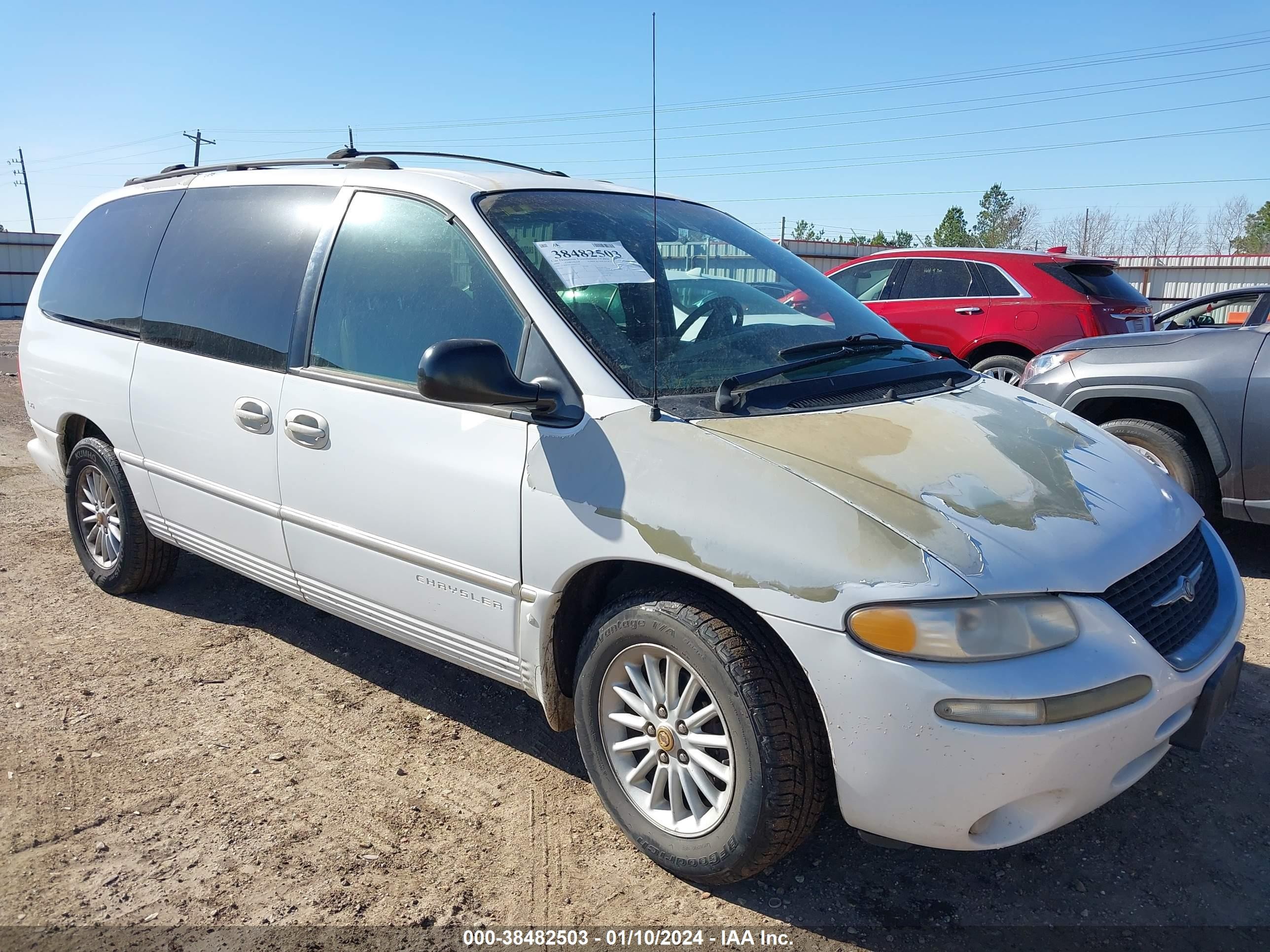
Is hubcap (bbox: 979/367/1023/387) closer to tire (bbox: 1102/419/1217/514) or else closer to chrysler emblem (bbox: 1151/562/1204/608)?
tire (bbox: 1102/419/1217/514)

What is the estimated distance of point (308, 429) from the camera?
3162mm

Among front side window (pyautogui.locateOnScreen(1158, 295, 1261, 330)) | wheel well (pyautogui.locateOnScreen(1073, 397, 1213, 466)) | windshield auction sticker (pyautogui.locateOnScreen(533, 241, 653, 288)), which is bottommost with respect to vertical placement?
wheel well (pyautogui.locateOnScreen(1073, 397, 1213, 466))

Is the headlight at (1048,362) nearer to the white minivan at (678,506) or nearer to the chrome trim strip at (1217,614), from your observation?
the white minivan at (678,506)

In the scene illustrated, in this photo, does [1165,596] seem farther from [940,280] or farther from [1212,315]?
[1212,315]

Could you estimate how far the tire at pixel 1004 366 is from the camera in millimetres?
8422

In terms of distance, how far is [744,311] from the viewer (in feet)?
10.6

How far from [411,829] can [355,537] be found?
942 millimetres

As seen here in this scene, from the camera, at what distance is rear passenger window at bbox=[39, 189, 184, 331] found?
411 centimetres

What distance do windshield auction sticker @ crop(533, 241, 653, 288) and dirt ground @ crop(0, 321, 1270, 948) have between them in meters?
1.59

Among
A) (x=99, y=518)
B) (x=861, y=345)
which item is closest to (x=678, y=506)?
(x=861, y=345)

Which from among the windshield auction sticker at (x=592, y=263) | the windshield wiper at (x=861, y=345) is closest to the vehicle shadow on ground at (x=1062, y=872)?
the windshield wiper at (x=861, y=345)

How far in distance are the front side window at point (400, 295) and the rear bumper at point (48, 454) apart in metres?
2.29

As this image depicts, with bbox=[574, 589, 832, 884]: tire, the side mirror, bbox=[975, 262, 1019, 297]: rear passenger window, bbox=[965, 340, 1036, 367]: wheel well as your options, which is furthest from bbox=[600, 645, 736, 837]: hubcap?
bbox=[975, 262, 1019, 297]: rear passenger window

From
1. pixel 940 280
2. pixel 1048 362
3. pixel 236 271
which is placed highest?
pixel 236 271
